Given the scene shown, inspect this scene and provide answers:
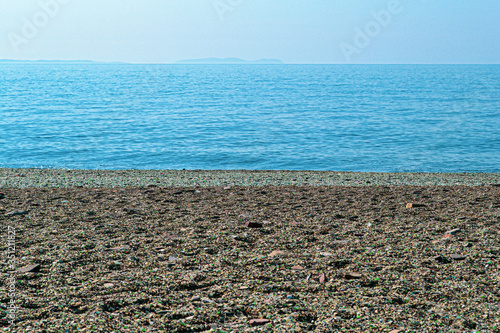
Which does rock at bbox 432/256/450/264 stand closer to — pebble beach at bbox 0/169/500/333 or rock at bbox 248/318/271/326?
pebble beach at bbox 0/169/500/333

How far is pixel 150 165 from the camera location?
19.8 m

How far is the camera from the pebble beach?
4004mm

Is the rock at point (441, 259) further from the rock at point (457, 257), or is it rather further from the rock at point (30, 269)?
the rock at point (30, 269)

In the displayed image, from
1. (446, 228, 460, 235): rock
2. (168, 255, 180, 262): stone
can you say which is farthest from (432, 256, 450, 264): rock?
(168, 255, 180, 262): stone

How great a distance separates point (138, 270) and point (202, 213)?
3089 millimetres

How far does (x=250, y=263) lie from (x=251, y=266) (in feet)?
0.35

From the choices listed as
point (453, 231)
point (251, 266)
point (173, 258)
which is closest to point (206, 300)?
point (251, 266)

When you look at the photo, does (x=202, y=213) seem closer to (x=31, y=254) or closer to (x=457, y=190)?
(x=31, y=254)

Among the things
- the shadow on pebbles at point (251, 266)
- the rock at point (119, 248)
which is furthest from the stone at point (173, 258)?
the rock at point (119, 248)

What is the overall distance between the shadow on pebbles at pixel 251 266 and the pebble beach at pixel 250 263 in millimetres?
19

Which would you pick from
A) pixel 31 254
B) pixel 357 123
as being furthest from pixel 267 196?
pixel 357 123

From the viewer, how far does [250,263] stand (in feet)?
18.0

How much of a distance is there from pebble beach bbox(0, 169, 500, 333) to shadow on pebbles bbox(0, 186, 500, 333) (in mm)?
19

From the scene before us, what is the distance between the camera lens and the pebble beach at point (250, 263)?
4.00 m
